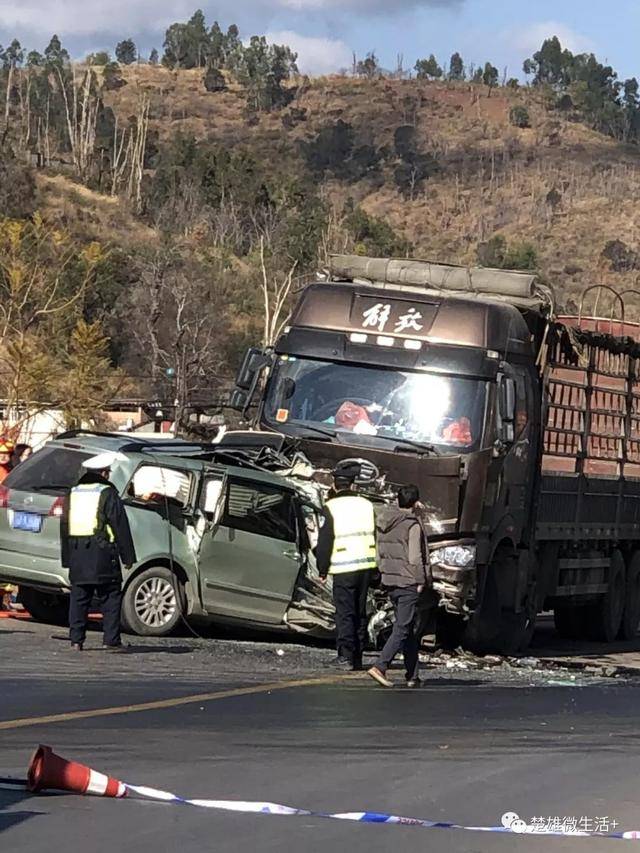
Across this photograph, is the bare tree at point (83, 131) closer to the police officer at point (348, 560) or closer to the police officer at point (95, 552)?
the police officer at point (95, 552)

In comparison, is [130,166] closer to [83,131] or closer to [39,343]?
[83,131]

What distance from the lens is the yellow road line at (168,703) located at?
29.0 feet

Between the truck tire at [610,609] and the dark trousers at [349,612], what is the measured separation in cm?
632

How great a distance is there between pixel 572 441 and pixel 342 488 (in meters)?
4.66

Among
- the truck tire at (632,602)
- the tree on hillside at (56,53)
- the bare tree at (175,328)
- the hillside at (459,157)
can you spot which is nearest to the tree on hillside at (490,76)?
the hillside at (459,157)

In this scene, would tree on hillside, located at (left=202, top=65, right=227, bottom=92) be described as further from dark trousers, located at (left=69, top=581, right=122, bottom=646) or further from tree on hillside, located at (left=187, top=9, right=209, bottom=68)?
dark trousers, located at (left=69, top=581, right=122, bottom=646)

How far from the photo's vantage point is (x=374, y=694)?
36.4ft

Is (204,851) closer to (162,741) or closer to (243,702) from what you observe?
(162,741)

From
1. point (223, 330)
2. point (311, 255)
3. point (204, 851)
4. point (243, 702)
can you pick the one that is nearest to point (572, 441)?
point (243, 702)

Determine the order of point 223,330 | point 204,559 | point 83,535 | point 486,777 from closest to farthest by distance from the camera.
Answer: point 486,777 → point 83,535 → point 204,559 → point 223,330

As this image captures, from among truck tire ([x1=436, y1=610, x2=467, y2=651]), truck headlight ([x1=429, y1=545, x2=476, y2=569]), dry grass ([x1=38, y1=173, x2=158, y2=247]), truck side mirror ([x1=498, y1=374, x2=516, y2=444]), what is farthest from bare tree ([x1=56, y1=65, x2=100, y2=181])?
truck headlight ([x1=429, y1=545, x2=476, y2=569])

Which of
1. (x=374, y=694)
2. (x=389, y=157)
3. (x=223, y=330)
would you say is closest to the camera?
(x=374, y=694)

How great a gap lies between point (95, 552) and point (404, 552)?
2646 mm

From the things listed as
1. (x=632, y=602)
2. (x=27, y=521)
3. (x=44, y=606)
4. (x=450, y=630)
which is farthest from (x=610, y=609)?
(x=27, y=521)
